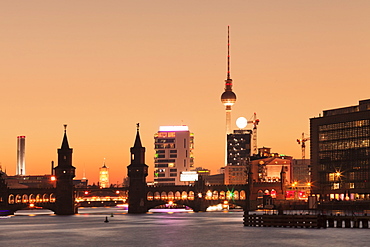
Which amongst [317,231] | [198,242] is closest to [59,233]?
[198,242]

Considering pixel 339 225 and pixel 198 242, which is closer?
pixel 198 242

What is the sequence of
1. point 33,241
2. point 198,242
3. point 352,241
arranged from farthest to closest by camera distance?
point 33,241 → point 198,242 → point 352,241

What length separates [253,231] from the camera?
145 m

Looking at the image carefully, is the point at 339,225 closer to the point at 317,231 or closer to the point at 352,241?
the point at 317,231

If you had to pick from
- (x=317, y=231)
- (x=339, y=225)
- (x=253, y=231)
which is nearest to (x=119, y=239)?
(x=253, y=231)

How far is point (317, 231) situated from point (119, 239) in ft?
124

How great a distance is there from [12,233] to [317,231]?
66.5 metres

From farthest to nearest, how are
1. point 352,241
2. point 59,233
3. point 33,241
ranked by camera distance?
point 59,233, point 33,241, point 352,241

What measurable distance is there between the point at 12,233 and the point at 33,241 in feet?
87.8

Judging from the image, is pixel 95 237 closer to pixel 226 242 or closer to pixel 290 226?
pixel 226 242

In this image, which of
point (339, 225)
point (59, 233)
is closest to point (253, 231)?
point (339, 225)

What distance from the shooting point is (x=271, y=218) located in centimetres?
15250

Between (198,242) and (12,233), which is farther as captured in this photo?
(12,233)

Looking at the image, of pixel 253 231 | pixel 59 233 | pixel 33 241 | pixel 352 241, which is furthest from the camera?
pixel 59 233
